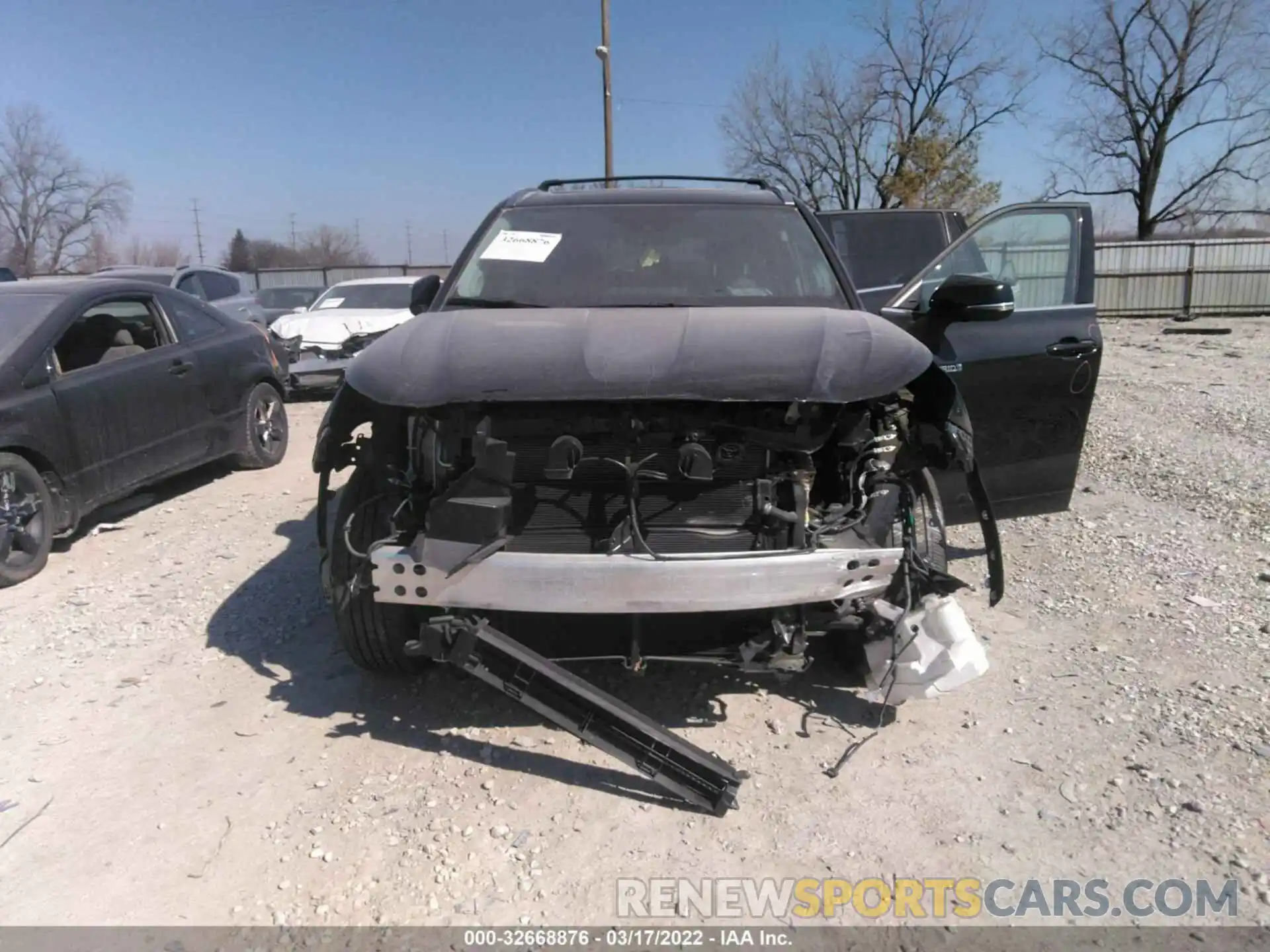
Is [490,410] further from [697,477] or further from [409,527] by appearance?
[697,477]

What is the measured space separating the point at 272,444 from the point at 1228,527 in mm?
6909

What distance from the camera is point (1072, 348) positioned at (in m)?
4.07

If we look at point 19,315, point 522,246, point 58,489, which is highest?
point 522,246

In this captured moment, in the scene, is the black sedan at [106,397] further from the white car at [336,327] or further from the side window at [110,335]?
the white car at [336,327]

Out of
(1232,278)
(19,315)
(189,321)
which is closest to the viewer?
(19,315)

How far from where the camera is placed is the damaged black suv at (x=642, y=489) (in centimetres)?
261

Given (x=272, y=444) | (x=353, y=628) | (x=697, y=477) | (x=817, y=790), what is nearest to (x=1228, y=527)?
(x=817, y=790)

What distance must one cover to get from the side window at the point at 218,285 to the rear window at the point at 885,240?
10.5 meters

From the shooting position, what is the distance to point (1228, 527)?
16.6ft

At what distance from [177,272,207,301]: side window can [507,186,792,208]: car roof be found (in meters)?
10.6

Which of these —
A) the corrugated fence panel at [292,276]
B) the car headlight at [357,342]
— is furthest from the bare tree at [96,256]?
the car headlight at [357,342]

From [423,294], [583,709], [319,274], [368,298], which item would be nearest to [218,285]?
[368,298]

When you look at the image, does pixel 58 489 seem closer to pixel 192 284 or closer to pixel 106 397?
pixel 106 397

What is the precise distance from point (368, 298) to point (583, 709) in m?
10.6
